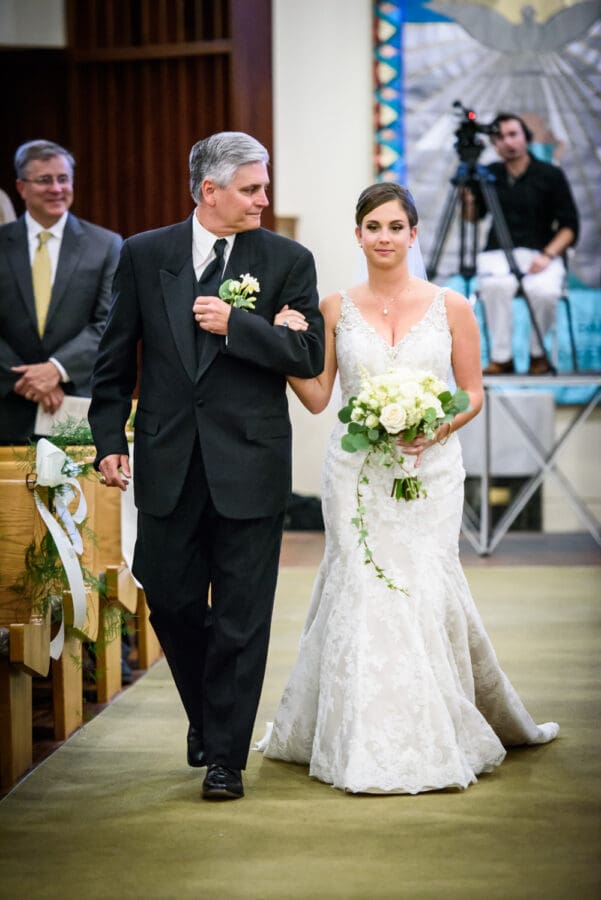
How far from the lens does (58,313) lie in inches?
212

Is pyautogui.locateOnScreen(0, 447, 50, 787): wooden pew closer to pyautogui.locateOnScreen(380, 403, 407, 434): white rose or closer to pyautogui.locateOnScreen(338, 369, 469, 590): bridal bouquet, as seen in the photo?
pyautogui.locateOnScreen(338, 369, 469, 590): bridal bouquet

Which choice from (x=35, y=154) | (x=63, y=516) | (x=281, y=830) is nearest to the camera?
(x=281, y=830)

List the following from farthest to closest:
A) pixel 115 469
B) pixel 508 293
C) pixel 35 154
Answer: pixel 508 293 < pixel 35 154 < pixel 115 469

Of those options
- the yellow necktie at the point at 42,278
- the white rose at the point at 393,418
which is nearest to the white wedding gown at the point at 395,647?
the white rose at the point at 393,418

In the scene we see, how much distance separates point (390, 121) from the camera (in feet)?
30.5

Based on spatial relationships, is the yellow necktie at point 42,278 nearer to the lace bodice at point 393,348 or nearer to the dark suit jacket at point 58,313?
the dark suit jacket at point 58,313

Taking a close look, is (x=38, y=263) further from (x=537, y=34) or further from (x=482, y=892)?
(x=537, y=34)

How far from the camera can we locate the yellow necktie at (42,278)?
5.42m

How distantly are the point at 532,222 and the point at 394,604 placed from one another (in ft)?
19.5

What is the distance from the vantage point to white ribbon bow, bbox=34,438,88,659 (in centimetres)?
380

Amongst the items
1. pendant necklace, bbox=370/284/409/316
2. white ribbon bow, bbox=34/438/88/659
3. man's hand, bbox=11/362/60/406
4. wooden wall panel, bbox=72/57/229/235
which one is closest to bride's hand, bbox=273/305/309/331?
pendant necklace, bbox=370/284/409/316

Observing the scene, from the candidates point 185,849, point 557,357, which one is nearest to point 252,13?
point 557,357

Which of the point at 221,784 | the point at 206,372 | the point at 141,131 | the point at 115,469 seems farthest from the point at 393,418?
the point at 141,131

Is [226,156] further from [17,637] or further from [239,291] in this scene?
[17,637]
